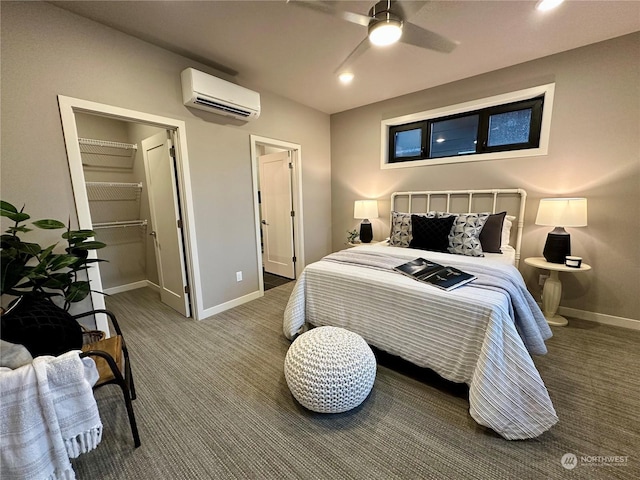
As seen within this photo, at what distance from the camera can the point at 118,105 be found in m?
2.23

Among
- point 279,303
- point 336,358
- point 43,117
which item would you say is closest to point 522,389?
point 336,358

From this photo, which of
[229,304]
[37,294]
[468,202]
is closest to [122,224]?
[229,304]

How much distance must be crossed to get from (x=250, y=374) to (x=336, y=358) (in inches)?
33.5

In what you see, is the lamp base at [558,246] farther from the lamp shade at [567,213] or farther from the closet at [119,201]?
the closet at [119,201]

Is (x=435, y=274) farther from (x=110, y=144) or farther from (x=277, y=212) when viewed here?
(x=110, y=144)

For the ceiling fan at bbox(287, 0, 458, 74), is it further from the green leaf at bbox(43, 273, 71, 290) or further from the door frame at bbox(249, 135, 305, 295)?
the green leaf at bbox(43, 273, 71, 290)

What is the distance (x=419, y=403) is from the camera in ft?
5.57

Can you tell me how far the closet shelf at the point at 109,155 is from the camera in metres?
3.46

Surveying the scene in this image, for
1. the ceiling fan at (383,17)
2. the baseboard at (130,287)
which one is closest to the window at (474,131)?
the ceiling fan at (383,17)

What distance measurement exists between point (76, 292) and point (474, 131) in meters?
4.27

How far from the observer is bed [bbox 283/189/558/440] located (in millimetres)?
1403

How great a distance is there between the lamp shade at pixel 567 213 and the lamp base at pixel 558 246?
189 millimetres

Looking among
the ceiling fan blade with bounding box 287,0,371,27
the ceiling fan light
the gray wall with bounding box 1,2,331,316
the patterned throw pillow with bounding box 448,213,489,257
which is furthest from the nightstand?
the gray wall with bounding box 1,2,331,316

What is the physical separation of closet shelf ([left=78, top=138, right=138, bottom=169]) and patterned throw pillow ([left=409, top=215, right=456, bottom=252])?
3.82 metres
